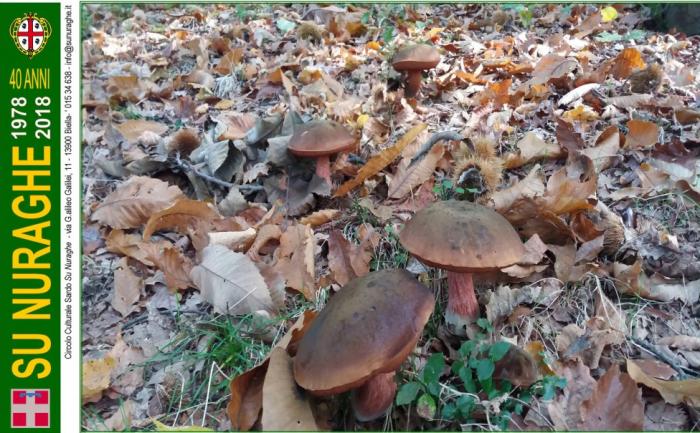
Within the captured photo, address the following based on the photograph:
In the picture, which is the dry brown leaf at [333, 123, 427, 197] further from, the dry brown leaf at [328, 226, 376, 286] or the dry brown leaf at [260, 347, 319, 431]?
the dry brown leaf at [260, 347, 319, 431]

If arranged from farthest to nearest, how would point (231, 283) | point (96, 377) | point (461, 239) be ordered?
point (231, 283) < point (96, 377) < point (461, 239)

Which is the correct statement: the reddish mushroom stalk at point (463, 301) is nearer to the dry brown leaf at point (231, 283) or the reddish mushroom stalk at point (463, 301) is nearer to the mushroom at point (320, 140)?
the dry brown leaf at point (231, 283)

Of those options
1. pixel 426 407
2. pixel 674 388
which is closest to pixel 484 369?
pixel 426 407

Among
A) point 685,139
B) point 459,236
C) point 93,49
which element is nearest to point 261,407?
point 459,236

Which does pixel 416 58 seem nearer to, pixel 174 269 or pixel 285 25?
pixel 174 269

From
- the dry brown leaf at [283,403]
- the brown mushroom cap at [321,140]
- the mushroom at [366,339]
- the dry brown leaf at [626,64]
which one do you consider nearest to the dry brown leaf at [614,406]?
the mushroom at [366,339]

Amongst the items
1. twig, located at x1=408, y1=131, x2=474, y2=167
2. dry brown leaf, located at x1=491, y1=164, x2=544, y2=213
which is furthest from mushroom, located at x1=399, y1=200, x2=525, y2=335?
twig, located at x1=408, y1=131, x2=474, y2=167
